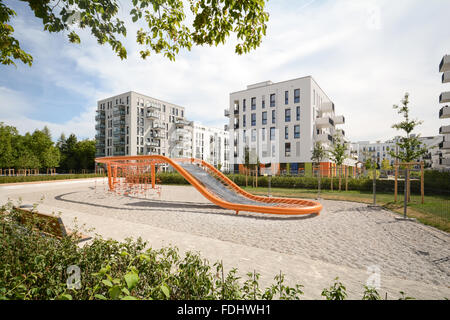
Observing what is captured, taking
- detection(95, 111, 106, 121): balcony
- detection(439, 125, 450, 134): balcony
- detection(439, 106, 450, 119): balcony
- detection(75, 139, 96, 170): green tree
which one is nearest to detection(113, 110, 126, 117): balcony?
detection(95, 111, 106, 121): balcony

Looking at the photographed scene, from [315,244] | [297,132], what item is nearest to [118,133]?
[297,132]

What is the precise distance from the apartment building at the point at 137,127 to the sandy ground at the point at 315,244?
53007 millimetres

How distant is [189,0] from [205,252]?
5.33 m

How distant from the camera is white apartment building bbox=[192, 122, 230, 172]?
74688mm

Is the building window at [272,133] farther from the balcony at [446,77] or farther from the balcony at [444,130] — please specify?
the balcony at [446,77]

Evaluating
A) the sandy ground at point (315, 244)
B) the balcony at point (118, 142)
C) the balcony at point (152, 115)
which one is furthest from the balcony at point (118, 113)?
the sandy ground at point (315, 244)

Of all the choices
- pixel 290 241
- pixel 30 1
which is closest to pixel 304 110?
pixel 290 241

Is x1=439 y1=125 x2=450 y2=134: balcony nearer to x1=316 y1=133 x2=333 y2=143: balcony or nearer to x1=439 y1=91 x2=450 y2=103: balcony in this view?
x1=439 y1=91 x2=450 y2=103: balcony

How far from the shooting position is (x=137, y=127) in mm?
58719

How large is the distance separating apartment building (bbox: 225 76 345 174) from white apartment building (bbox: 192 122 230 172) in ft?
94.0

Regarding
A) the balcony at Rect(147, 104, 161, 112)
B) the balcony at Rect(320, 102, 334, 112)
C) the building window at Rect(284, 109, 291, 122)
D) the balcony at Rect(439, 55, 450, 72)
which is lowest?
the building window at Rect(284, 109, 291, 122)

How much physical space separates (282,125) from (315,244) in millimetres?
38883
